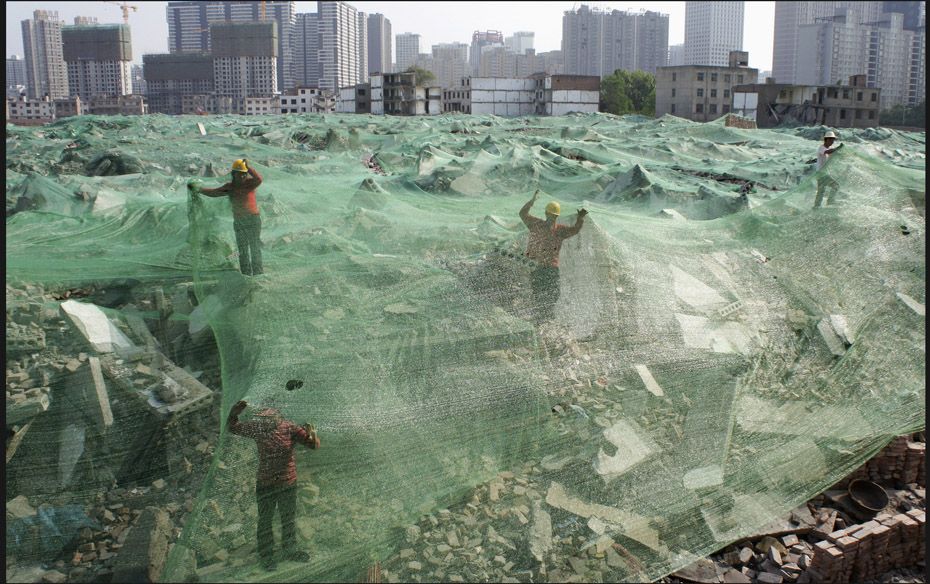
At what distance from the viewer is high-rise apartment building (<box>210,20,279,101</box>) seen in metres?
93.2

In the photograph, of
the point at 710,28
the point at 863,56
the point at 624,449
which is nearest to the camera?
the point at 624,449

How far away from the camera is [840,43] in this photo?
78.7 metres

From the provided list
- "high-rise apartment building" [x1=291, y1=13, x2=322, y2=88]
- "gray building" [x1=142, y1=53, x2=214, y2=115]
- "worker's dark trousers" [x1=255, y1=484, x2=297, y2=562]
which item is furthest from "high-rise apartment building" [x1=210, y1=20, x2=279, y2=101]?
"worker's dark trousers" [x1=255, y1=484, x2=297, y2=562]

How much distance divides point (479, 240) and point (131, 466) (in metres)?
2.45

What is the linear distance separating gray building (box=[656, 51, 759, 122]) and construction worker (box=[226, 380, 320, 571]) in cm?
4009

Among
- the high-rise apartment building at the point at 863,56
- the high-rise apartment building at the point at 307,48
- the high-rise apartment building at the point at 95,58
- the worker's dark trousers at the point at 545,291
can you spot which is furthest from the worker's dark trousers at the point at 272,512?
the high-rise apartment building at the point at 307,48

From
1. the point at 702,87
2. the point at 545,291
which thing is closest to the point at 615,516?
the point at 545,291

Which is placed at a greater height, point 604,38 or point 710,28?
point 710,28

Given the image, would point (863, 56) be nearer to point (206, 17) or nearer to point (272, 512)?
point (272, 512)

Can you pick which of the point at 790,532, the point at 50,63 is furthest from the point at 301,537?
the point at 50,63

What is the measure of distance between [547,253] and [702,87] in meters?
39.4

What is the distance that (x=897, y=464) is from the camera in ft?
12.5

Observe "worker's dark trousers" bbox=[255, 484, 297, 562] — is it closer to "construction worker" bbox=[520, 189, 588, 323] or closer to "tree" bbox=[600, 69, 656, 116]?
"construction worker" bbox=[520, 189, 588, 323]

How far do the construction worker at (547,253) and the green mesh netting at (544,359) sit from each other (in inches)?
2.3
